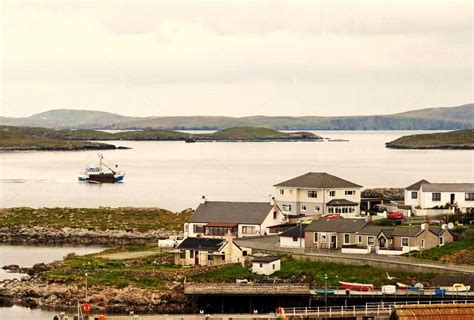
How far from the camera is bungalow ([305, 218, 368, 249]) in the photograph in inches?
2424

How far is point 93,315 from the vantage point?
1941 inches

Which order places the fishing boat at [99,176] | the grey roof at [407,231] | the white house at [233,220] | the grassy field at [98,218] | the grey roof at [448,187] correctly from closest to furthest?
the grey roof at [407,231], the white house at [233,220], the grey roof at [448,187], the grassy field at [98,218], the fishing boat at [99,176]

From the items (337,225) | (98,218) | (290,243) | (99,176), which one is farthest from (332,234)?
(99,176)

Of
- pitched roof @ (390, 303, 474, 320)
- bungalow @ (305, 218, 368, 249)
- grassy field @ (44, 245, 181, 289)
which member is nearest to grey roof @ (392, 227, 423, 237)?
bungalow @ (305, 218, 368, 249)

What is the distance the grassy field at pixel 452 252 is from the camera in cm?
5695

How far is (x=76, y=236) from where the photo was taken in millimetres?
83688

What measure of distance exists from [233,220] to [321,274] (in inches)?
534

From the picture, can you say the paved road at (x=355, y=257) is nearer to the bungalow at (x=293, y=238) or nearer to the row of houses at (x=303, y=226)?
the bungalow at (x=293, y=238)

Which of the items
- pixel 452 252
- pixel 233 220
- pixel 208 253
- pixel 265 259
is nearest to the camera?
pixel 265 259

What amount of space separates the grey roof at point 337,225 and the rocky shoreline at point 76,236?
1886cm

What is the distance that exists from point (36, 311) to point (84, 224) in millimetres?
34268

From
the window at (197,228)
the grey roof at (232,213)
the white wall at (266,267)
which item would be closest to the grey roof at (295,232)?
the grey roof at (232,213)

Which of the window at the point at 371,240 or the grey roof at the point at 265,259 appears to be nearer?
the grey roof at the point at 265,259

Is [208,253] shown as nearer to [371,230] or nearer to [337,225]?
[337,225]
